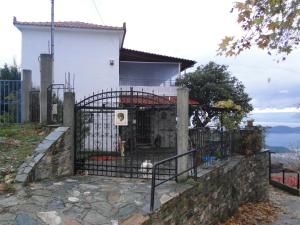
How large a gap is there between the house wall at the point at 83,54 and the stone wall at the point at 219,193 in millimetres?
8319

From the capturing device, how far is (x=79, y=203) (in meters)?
6.39

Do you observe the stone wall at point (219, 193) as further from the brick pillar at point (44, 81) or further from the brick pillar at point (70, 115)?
the brick pillar at point (44, 81)

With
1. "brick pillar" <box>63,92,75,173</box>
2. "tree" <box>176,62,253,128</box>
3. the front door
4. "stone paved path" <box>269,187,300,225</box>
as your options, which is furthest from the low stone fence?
"tree" <box>176,62,253,128</box>

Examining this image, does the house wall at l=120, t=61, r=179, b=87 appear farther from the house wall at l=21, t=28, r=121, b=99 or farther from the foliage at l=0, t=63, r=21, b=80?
the foliage at l=0, t=63, r=21, b=80

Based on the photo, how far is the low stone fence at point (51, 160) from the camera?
736cm

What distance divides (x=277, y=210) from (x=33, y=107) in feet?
30.5

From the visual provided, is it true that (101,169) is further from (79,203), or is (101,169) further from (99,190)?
(79,203)

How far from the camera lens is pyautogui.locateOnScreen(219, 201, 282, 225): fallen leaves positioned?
11095mm

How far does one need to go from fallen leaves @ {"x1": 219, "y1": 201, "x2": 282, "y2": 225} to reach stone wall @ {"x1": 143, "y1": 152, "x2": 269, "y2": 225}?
0.67 ft

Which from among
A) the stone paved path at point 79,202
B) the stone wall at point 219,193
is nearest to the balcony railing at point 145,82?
the stone wall at point 219,193

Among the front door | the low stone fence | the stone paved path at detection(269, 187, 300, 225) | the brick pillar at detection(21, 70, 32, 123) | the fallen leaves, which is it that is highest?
the brick pillar at detection(21, 70, 32, 123)

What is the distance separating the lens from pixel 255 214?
1222cm

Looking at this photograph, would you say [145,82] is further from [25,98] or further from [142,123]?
[142,123]

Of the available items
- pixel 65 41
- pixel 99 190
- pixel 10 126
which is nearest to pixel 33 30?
pixel 65 41
